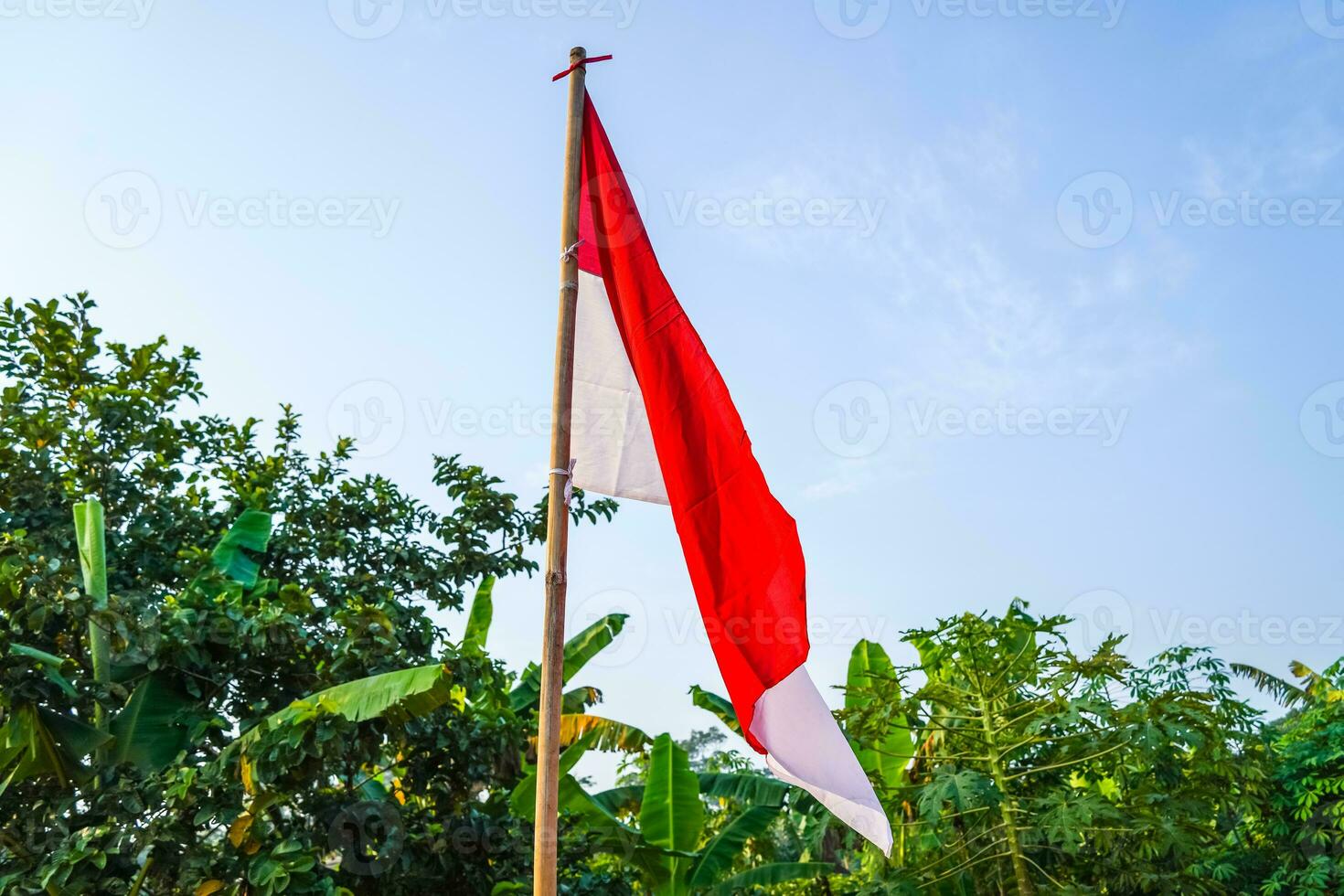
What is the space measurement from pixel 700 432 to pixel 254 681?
569cm

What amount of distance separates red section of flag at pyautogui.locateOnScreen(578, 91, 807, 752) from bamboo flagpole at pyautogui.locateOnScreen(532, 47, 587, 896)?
0.19 metres

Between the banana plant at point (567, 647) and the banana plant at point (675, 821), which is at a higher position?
the banana plant at point (567, 647)

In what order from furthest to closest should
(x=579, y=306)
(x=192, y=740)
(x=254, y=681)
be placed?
(x=254, y=681) < (x=192, y=740) < (x=579, y=306)

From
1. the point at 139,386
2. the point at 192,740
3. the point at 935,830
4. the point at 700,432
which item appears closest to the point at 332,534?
the point at 139,386

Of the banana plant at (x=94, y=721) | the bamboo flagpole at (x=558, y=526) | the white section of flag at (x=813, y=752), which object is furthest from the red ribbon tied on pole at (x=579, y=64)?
the banana plant at (x=94, y=721)

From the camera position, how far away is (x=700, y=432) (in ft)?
15.1

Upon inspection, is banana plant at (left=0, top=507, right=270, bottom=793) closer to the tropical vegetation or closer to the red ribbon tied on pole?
the tropical vegetation

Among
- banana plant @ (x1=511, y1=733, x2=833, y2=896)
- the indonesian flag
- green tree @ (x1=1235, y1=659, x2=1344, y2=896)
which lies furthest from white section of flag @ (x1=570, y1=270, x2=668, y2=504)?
green tree @ (x1=1235, y1=659, x2=1344, y2=896)

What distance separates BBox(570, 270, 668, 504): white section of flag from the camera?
4656mm

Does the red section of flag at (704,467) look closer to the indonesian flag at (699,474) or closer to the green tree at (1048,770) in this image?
the indonesian flag at (699,474)

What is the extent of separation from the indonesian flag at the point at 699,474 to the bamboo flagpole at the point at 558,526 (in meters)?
0.18

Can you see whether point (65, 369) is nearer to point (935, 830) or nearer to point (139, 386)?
point (139, 386)

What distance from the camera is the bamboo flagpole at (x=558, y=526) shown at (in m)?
3.86

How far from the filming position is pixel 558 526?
419cm
